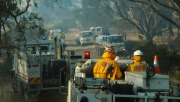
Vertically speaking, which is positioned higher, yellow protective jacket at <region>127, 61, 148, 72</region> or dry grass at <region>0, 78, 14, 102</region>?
yellow protective jacket at <region>127, 61, 148, 72</region>

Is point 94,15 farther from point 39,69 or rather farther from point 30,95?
point 39,69

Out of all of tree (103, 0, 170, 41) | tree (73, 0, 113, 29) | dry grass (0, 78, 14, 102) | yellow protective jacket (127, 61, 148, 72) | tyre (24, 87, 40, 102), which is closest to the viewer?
yellow protective jacket (127, 61, 148, 72)

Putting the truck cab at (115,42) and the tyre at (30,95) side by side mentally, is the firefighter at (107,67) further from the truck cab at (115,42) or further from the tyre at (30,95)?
the truck cab at (115,42)

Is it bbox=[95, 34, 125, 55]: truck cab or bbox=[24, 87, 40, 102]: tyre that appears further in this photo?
bbox=[95, 34, 125, 55]: truck cab

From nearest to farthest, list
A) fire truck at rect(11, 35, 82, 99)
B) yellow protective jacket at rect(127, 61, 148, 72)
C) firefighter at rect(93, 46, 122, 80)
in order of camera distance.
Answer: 1. firefighter at rect(93, 46, 122, 80)
2. yellow protective jacket at rect(127, 61, 148, 72)
3. fire truck at rect(11, 35, 82, 99)

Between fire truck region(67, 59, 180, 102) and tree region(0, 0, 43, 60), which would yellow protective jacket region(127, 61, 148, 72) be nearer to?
fire truck region(67, 59, 180, 102)

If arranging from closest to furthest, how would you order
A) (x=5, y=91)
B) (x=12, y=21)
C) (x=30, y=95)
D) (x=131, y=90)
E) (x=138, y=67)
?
1. (x=131, y=90)
2. (x=138, y=67)
3. (x=12, y=21)
4. (x=30, y=95)
5. (x=5, y=91)

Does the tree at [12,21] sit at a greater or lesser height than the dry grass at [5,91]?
greater

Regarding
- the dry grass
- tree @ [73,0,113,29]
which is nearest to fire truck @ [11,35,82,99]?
the dry grass

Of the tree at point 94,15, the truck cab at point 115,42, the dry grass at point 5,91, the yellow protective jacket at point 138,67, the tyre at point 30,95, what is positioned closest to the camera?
the yellow protective jacket at point 138,67

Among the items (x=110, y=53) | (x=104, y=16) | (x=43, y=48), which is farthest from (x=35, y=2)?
(x=104, y=16)

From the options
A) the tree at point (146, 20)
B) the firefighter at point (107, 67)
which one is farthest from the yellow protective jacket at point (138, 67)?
the tree at point (146, 20)

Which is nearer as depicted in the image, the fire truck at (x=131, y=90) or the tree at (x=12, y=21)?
the fire truck at (x=131, y=90)

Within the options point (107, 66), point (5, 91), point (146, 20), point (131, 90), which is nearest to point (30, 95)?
point (5, 91)
